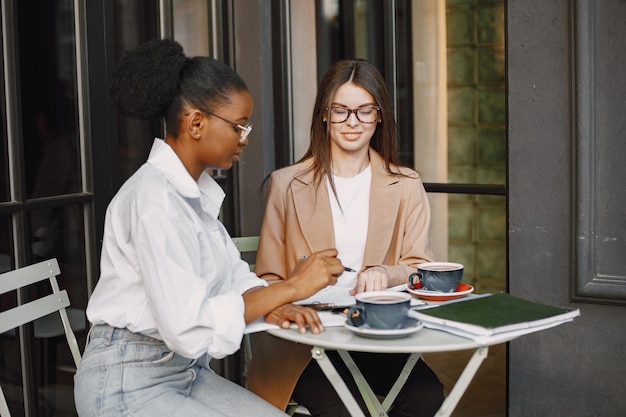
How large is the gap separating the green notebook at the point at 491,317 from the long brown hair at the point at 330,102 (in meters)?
0.88

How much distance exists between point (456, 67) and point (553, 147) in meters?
0.67

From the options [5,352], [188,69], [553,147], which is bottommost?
[5,352]

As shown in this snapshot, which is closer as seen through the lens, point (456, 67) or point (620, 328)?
point (620, 328)

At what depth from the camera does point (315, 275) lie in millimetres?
2074

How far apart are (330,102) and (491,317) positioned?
1.14 meters

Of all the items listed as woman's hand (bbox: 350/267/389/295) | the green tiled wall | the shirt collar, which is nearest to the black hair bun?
the shirt collar

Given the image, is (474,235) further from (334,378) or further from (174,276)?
(174,276)

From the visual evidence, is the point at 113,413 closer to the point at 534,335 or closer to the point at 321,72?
the point at 534,335

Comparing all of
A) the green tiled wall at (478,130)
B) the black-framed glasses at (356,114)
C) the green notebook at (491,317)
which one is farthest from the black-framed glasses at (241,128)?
the green tiled wall at (478,130)

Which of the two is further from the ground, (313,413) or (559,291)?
(559,291)

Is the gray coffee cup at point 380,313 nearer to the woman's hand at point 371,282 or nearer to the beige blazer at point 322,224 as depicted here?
the woman's hand at point 371,282

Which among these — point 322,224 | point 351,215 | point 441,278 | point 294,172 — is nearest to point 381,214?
point 351,215

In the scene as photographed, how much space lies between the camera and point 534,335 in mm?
3160

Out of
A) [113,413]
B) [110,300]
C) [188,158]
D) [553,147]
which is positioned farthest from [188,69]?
[553,147]
